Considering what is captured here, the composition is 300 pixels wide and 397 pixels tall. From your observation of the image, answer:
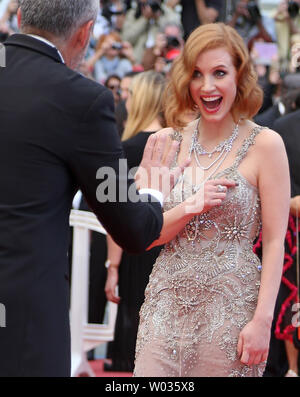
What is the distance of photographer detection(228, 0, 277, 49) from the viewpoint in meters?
9.53

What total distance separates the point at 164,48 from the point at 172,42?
14 cm

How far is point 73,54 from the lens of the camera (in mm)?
2207

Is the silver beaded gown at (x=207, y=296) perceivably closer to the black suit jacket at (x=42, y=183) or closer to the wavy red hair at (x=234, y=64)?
the wavy red hair at (x=234, y=64)

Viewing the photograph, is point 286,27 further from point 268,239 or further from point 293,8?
point 268,239

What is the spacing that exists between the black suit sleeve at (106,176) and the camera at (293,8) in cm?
871

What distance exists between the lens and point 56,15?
213 cm

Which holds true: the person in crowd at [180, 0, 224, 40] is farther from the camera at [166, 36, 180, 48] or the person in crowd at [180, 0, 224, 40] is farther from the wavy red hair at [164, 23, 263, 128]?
the wavy red hair at [164, 23, 263, 128]

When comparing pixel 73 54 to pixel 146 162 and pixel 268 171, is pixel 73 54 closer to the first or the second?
pixel 146 162

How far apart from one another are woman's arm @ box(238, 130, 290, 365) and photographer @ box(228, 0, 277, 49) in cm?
643

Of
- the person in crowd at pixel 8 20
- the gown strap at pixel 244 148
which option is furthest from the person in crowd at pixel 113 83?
the gown strap at pixel 244 148

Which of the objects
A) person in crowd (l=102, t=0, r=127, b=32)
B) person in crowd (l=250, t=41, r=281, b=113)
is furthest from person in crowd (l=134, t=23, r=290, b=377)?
person in crowd (l=102, t=0, r=127, b=32)

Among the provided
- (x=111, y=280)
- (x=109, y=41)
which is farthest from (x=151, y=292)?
(x=109, y=41)

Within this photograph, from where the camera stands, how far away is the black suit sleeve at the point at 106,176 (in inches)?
82.0

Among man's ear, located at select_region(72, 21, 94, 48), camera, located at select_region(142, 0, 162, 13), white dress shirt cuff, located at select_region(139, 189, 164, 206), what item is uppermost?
camera, located at select_region(142, 0, 162, 13)
